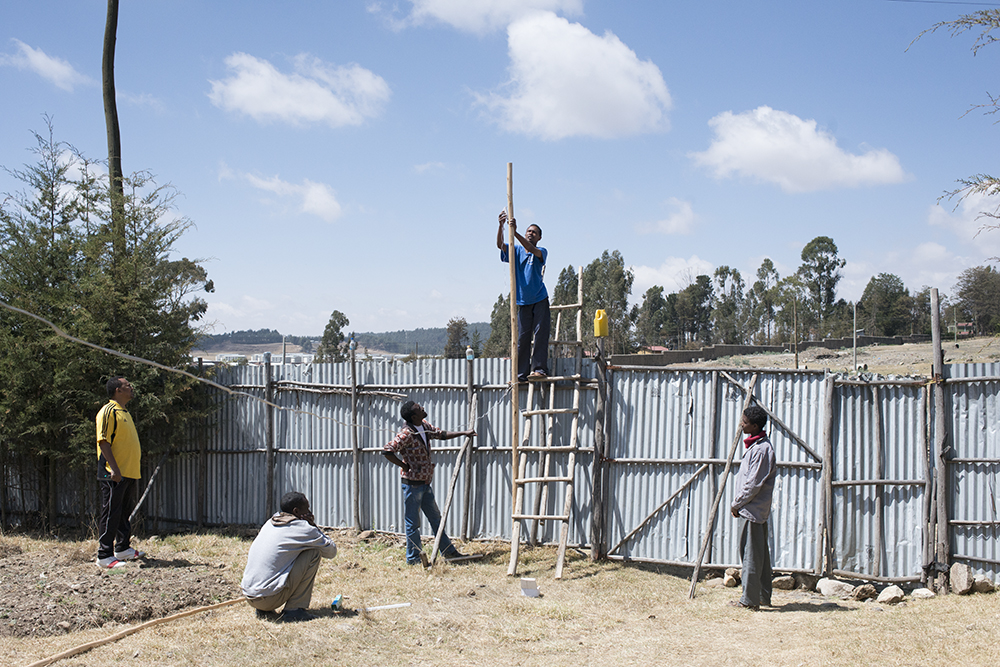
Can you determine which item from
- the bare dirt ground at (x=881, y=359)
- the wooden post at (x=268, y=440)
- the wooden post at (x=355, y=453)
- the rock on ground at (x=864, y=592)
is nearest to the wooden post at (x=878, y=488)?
the rock on ground at (x=864, y=592)

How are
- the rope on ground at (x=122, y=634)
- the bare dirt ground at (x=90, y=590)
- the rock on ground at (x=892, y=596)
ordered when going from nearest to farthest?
the rope on ground at (x=122, y=634) < the bare dirt ground at (x=90, y=590) < the rock on ground at (x=892, y=596)

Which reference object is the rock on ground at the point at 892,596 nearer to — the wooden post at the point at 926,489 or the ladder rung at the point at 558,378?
the wooden post at the point at 926,489

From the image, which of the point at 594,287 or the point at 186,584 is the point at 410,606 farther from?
the point at 594,287

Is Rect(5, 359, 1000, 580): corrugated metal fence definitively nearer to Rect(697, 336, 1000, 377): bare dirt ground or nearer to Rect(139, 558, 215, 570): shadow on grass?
Rect(139, 558, 215, 570): shadow on grass

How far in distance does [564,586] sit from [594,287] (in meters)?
45.0

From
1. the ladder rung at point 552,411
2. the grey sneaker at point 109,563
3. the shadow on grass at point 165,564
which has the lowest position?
the shadow on grass at point 165,564

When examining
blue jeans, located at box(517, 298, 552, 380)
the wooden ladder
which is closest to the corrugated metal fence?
the wooden ladder

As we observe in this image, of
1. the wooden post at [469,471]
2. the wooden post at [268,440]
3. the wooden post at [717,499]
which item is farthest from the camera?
the wooden post at [268,440]

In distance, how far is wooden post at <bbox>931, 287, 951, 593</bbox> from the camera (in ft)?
22.1

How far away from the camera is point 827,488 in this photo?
7070 mm

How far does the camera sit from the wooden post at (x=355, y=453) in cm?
918

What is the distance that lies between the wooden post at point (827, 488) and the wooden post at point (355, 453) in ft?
18.0

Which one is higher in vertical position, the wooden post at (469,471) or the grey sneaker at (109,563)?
the wooden post at (469,471)

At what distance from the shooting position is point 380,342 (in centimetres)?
13650
